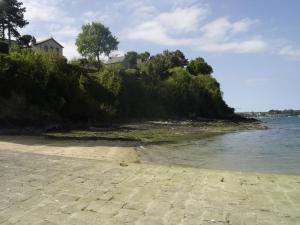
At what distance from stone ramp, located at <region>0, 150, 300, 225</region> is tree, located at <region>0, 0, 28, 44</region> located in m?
59.6

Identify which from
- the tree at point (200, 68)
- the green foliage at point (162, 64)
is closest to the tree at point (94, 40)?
the green foliage at point (162, 64)

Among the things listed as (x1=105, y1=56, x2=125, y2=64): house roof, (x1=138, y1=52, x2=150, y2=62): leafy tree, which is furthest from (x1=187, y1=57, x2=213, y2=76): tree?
(x1=105, y1=56, x2=125, y2=64): house roof

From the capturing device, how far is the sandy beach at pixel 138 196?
6707 millimetres

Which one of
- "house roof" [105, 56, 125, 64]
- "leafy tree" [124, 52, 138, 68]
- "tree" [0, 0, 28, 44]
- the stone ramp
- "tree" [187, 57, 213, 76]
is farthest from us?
"leafy tree" [124, 52, 138, 68]

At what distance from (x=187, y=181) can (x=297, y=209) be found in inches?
117

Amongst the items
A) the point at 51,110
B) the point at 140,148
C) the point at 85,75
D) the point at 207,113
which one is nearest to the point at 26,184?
the point at 140,148

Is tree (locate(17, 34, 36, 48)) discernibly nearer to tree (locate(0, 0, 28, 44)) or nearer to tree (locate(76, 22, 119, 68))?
tree (locate(0, 0, 28, 44))

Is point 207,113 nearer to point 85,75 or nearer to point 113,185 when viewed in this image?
point 85,75

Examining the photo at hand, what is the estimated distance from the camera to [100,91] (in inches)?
2245

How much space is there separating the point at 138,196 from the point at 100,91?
163 ft

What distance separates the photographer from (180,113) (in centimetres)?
7812

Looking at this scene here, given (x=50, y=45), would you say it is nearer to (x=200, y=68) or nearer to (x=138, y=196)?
(x=200, y=68)

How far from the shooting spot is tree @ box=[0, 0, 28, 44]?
6384cm

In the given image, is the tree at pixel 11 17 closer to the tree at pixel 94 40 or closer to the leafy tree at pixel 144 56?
the tree at pixel 94 40
